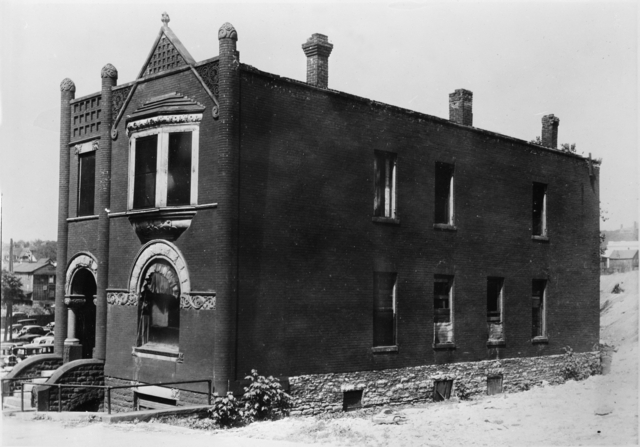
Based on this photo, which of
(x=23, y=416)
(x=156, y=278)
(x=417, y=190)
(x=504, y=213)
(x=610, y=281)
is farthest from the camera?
(x=610, y=281)

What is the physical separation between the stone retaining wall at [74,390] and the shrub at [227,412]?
17.3 ft

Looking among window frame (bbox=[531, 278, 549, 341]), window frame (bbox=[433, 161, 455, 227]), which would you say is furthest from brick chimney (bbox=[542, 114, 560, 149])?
window frame (bbox=[433, 161, 455, 227])

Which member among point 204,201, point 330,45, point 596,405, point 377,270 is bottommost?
point 596,405

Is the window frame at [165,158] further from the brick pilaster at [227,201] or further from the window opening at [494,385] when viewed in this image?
the window opening at [494,385]

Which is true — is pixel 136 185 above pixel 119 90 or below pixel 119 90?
below

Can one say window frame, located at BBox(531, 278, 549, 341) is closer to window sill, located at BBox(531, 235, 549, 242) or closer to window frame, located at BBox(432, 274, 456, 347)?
window sill, located at BBox(531, 235, 549, 242)

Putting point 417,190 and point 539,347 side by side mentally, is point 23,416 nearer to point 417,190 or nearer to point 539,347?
point 417,190

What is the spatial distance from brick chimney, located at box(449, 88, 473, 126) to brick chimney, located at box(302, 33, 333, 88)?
608cm

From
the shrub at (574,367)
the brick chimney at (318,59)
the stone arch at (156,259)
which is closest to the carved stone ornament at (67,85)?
the stone arch at (156,259)

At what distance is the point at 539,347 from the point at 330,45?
13251 millimetres

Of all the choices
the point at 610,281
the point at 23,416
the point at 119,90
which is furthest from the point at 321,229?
the point at 610,281

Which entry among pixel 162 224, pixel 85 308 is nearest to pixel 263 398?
pixel 162 224

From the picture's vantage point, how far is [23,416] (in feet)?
53.4

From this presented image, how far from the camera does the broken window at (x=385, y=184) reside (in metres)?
21.3
